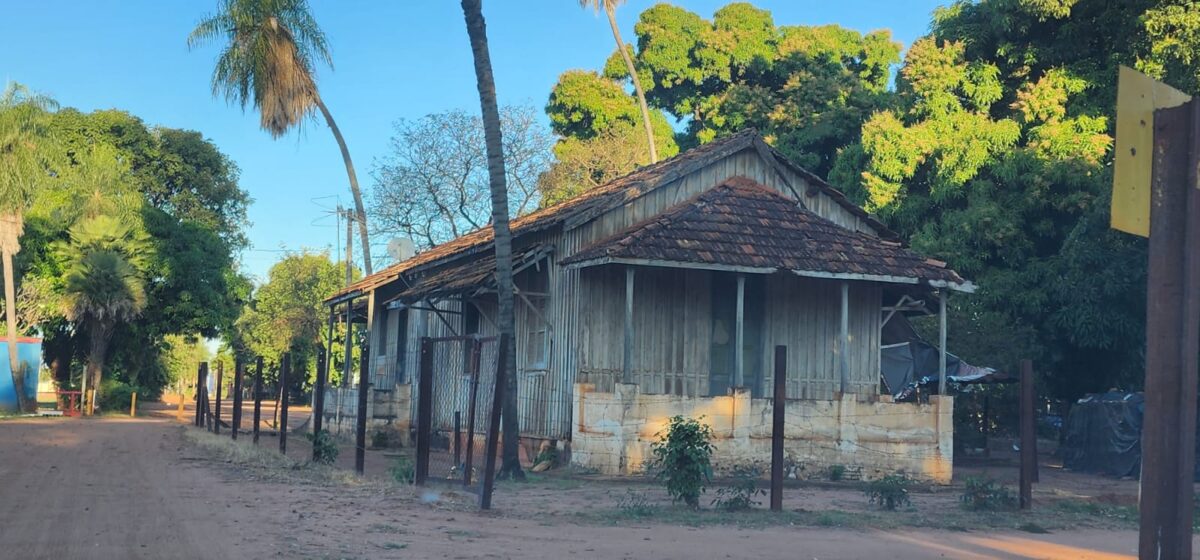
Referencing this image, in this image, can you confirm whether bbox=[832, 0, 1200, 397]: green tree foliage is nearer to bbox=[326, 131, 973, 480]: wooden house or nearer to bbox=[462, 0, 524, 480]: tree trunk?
bbox=[326, 131, 973, 480]: wooden house

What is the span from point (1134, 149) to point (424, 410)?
9794 millimetres

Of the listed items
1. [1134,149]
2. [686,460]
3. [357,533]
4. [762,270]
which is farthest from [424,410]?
[1134,149]

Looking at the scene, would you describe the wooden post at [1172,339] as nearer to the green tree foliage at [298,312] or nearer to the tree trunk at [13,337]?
the tree trunk at [13,337]

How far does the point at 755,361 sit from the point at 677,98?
81.5 feet

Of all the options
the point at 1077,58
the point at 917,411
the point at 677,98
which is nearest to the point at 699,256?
the point at 917,411

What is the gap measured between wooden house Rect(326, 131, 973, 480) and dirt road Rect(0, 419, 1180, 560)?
4.62 meters

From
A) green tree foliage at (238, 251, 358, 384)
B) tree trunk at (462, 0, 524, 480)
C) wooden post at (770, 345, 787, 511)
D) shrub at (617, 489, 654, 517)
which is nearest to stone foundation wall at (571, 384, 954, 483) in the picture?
tree trunk at (462, 0, 524, 480)

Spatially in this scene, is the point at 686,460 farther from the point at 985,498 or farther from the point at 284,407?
the point at 284,407

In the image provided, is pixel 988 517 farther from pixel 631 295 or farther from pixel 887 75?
pixel 887 75

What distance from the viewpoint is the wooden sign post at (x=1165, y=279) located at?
414 centimetres

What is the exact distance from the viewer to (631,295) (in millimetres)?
17031

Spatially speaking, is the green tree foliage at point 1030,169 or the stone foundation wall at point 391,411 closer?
the stone foundation wall at point 391,411

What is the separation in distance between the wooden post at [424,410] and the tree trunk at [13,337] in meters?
27.3

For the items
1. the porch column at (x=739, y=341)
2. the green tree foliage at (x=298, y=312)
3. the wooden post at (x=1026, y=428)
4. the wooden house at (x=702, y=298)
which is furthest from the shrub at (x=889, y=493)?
the green tree foliage at (x=298, y=312)
